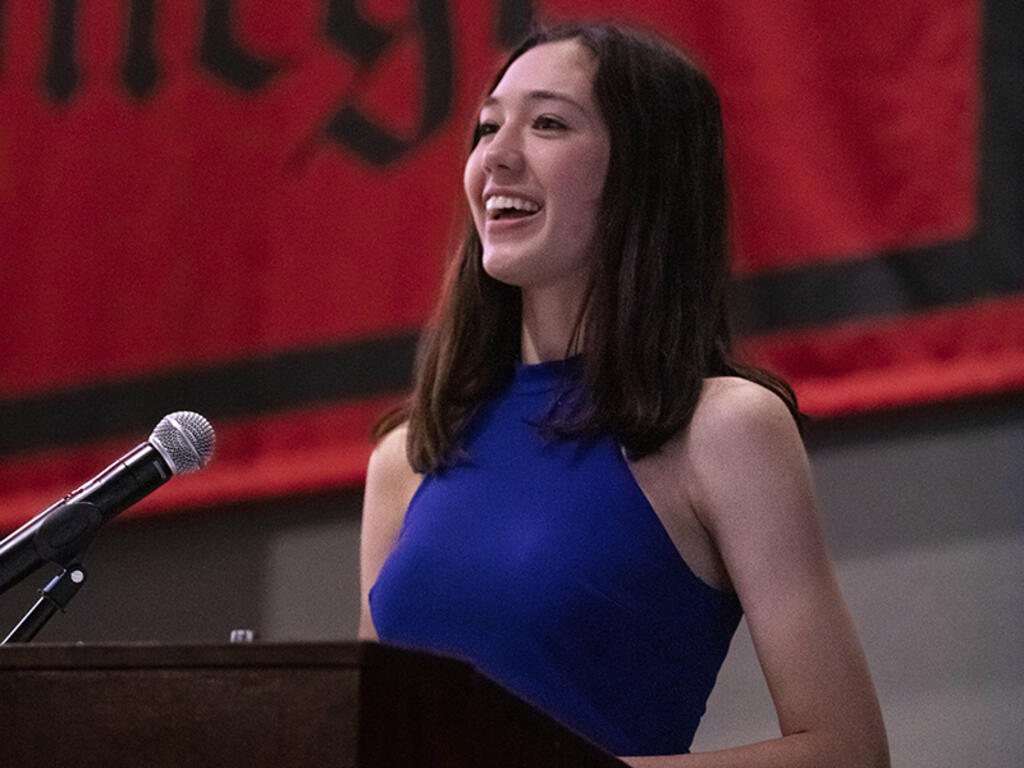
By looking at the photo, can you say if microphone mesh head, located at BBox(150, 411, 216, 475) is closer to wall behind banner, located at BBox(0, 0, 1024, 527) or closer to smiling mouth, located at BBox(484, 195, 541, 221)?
smiling mouth, located at BBox(484, 195, 541, 221)

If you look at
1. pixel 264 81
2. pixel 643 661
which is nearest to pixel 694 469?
pixel 643 661

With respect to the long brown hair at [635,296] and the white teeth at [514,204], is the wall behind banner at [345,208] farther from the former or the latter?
the white teeth at [514,204]

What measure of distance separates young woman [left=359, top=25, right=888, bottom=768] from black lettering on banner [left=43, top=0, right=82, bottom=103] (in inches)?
53.4

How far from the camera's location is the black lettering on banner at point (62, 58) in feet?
9.01

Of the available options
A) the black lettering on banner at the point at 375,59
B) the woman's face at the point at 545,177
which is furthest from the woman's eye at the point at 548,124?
the black lettering on banner at the point at 375,59

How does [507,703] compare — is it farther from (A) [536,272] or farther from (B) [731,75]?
(B) [731,75]

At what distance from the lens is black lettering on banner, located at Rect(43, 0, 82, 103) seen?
275 cm

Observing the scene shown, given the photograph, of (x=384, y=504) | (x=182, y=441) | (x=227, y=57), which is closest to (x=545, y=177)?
(x=384, y=504)

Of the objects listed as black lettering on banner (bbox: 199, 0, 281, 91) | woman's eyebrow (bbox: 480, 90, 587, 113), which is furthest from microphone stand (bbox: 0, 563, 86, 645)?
black lettering on banner (bbox: 199, 0, 281, 91)

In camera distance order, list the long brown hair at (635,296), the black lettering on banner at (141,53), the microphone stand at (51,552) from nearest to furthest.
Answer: the microphone stand at (51,552)
the long brown hair at (635,296)
the black lettering on banner at (141,53)

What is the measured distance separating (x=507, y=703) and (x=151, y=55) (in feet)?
7.02

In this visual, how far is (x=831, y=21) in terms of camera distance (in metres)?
2.05

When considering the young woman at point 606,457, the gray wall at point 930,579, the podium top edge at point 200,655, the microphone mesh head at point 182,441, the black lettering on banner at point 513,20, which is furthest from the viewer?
the black lettering on banner at point 513,20

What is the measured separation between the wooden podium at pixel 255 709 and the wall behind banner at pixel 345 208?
1.29 meters
